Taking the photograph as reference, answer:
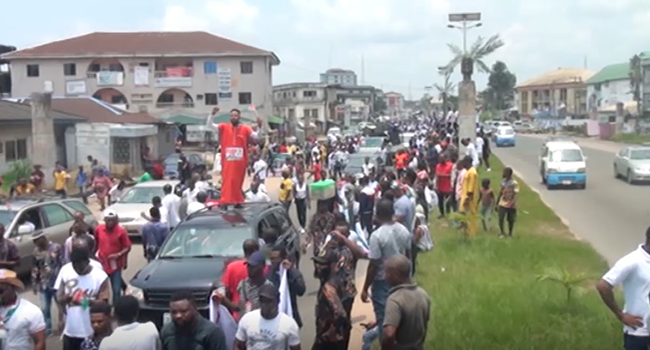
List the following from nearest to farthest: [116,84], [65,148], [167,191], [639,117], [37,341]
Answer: [37,341], [167,191], [65,148], [116,84], [639,117]

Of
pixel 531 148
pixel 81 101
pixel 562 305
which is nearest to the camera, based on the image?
pixel 562 305

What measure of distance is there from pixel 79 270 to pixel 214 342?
2309 millimetres

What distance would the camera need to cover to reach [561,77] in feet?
495

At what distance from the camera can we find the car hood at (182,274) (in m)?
10.6

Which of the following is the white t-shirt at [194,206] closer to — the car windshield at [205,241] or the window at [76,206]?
the window at [76,206]

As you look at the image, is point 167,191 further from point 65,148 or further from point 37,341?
point 65,148

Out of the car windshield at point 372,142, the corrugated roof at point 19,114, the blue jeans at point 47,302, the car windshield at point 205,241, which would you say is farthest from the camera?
the car windshield at point 372,142

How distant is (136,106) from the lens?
227 feet

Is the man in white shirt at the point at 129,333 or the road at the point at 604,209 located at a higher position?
the man in white shirt at the point at 129,333

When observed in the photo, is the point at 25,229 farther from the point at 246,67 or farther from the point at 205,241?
the point at 246,67

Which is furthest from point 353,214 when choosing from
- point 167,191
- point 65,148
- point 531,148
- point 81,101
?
point 531,148

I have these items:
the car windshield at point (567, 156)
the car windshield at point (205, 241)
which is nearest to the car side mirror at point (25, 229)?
the car windshield at point (205, 241)

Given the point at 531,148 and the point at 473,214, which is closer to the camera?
the point at 473,214

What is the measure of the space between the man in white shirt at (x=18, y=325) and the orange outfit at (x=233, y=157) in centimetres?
743
